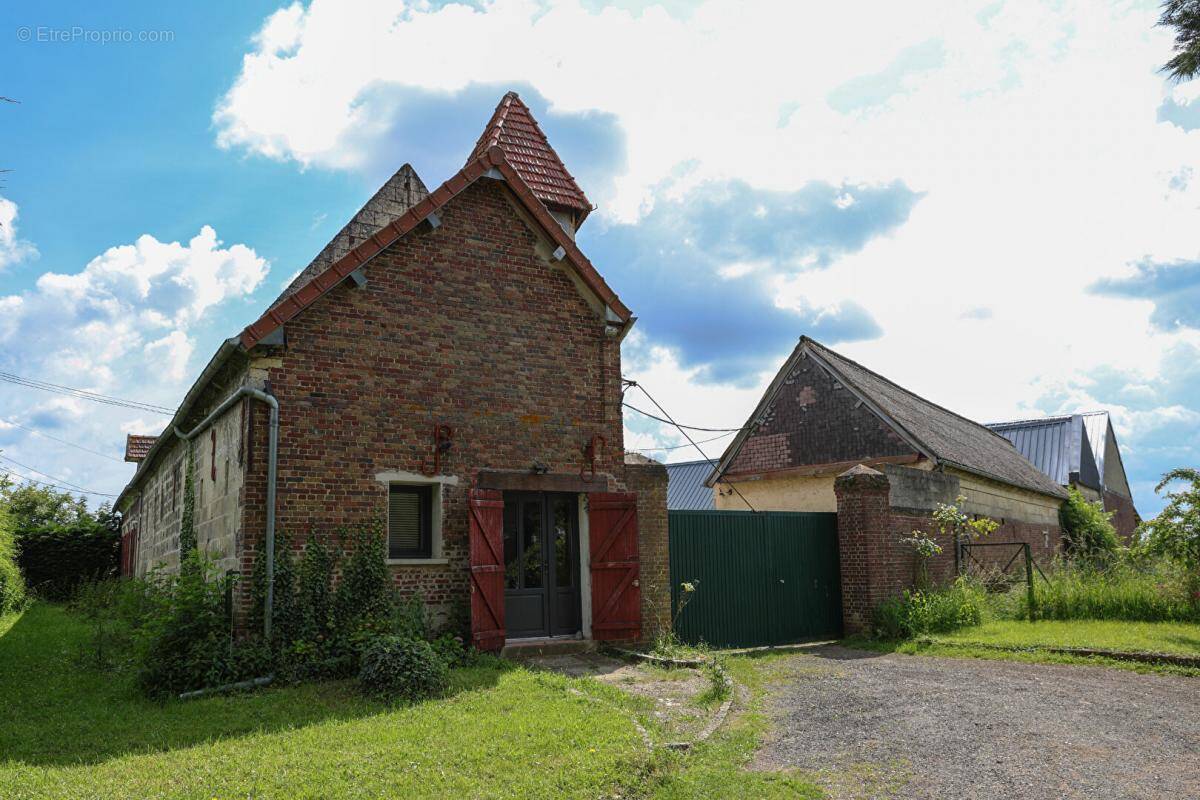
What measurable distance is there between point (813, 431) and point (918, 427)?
2.40 m

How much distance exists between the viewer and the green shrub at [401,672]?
27.0ft

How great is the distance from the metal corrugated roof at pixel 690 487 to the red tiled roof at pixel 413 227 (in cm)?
2269

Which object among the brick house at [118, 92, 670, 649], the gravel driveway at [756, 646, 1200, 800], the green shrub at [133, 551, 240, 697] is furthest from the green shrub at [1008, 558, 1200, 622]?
the green shrub at [133, 551, 240, 697]

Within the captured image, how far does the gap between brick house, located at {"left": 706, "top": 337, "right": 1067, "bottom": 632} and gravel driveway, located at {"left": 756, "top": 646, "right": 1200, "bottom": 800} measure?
3634mm

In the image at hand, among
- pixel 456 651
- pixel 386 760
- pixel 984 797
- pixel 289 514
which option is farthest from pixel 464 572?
pixel 984 797

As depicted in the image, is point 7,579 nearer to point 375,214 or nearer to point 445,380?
point 375,214

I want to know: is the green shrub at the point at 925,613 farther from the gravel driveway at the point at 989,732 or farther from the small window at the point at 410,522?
the small window at the point at 410,522

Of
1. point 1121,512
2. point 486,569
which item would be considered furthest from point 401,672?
point 1121,512

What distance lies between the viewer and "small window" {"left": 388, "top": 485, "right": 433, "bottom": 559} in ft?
35.3

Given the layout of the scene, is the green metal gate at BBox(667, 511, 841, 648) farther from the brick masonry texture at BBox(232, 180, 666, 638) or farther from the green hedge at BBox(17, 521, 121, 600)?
the green hedge at BBox(17, 521, 121, 600)

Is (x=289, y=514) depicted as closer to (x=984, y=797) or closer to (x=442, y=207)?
(x=442, y=207)

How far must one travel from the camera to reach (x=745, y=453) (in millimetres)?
21734

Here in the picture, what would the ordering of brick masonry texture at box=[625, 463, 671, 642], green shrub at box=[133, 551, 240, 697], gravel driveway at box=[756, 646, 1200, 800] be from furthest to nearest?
brick masonry texture at box=[625, 463, 671, 642] → green shrub at box=[133, 551, 240, 697] → gravel driveway at box=[756, 646, 1200, 800]

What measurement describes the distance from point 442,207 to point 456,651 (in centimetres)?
580
